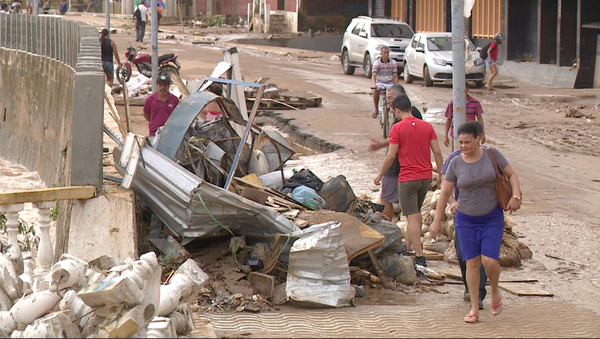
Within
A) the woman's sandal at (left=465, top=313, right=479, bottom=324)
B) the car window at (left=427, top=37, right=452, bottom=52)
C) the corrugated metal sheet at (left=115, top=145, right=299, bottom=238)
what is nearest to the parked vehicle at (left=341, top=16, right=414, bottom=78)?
the car window at (left=427, top=37, right=452, bottom=52)

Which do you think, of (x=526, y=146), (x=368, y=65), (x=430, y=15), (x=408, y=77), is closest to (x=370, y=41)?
(x=368, y=65)

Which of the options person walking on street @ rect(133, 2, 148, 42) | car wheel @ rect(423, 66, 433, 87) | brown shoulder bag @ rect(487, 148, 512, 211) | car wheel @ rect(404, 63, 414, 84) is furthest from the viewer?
person walking on street @ rect(133, 2, 148, 42)

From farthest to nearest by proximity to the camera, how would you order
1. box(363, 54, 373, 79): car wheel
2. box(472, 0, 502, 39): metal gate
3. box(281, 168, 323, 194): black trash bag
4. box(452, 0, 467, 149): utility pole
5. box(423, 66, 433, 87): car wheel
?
box(472, 0, 502, 39): metal gate
box(363, 54, 373, 79): car wheel
box(423, 66, 433, 87): car wheel
box(452, 0, 467, 149): utility pole
box(281, 168, 323, 194): black trash bag

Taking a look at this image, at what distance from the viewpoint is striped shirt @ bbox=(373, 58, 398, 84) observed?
1717 cm

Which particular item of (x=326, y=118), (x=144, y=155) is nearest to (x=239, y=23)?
(x=326, y=118)

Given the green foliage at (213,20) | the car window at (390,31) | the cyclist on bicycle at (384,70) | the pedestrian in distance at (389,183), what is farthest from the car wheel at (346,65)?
the green foliage at (213,20)

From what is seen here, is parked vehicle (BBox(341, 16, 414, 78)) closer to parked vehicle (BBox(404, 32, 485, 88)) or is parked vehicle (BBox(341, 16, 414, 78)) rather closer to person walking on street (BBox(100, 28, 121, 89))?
parked vehicle (BBox(404, 32, 485, 88))

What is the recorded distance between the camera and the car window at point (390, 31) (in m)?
27.2

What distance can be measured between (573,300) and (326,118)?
1203 centimetres

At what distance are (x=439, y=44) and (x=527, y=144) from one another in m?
10.1

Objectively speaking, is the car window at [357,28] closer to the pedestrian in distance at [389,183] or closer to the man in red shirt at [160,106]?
the man in red shirt at [160,106]

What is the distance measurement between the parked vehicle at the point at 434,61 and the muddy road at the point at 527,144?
43 cm

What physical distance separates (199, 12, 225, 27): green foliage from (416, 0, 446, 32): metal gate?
66.2ft

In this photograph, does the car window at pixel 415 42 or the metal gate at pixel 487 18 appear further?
the metal gate at pixel 487 18
